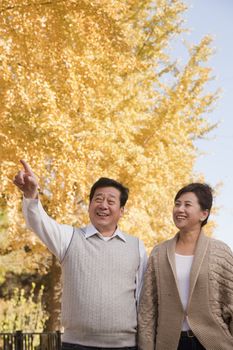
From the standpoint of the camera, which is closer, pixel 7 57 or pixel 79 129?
pixel 7 57

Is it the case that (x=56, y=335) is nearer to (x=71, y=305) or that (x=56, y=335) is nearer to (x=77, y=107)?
(x=77, y=107)

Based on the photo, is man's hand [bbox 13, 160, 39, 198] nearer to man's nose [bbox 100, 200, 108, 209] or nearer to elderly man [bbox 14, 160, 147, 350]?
elderly man [bbox 14, 160, 147, 350]

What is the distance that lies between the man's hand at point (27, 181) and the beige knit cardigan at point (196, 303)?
964 mm

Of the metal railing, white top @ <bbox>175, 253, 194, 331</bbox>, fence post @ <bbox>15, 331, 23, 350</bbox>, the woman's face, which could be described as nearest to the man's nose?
the woman's face

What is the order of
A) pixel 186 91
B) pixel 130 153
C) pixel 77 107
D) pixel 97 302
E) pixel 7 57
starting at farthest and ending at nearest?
pixel 186 91 < pixel 130 153 < pixel 77 107 < pixel 7 57 < pixel 97 302

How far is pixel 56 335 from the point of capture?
10.0 meters

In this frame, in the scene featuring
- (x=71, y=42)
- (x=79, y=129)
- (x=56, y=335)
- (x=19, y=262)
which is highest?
(x=71, y=42)

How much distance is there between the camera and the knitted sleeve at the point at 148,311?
157 inches

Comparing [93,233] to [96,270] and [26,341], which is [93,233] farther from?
[26,341]

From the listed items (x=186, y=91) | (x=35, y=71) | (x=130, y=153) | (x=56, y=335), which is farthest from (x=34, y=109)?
(x=186, y=91)

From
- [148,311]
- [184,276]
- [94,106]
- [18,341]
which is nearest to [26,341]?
[18,341]

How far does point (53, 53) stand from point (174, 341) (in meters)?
6.21

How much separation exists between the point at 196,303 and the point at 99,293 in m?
0.62

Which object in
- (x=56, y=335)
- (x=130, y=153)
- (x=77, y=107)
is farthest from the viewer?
(x=130, y=153)
